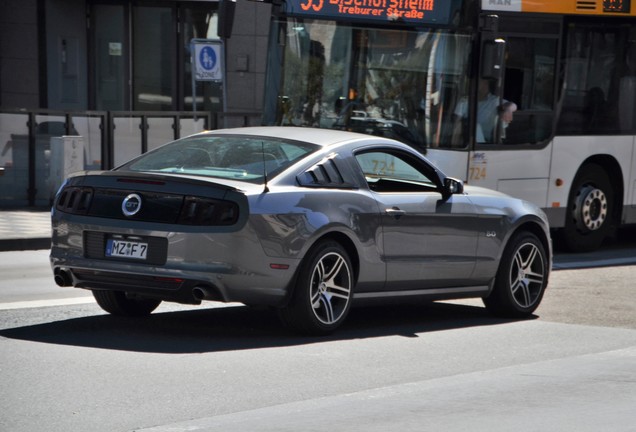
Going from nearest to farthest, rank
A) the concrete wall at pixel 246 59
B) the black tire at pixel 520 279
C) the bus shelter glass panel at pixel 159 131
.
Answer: the black tire at pixel 520 279, the bus shelter glass panel at pixel 159 131, the concrete wall at pixel 246 59

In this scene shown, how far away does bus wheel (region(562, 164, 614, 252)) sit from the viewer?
1597 cm

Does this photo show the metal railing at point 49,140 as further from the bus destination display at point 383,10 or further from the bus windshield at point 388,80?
the bus destination display at point 383,10

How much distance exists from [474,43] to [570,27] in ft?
5.73

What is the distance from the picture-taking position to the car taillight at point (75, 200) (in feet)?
28.1

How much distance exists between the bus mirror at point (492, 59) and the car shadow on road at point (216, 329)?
13.9 ft

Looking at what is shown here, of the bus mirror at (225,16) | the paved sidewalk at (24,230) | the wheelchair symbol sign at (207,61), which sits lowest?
the paved sidewalk at (24,230)

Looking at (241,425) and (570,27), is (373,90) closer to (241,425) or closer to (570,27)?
(570,27)

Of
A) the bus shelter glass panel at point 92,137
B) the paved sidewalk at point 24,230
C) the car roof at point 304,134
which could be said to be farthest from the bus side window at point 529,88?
the bus shelter glass panel at point 92,137

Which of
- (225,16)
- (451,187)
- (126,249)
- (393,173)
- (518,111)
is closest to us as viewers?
(126,249)

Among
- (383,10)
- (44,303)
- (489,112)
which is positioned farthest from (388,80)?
(44,303)

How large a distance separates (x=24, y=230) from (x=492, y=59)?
5.90 m

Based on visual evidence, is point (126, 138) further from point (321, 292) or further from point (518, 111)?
point (321, 292)

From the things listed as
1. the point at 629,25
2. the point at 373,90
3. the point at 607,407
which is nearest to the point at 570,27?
the point at 629,25

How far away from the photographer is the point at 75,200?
8.61 m
